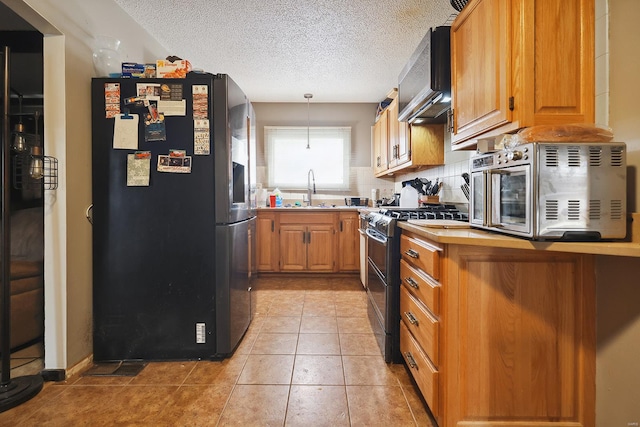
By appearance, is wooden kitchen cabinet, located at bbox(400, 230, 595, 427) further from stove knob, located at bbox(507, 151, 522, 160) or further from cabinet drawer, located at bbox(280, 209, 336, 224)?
cabinet drawer, located at bbox(280, 209, 336, 224)

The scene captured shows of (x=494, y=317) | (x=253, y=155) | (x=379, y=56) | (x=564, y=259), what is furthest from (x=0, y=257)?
(x=379, y=56)

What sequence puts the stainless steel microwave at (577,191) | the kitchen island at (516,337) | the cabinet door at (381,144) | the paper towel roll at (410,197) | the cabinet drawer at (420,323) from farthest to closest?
the cabinet door at (381,144), the paper towel roll at (410,197), the cabinet drawer at (420,323), the kitchen island at (516,337), the stainless steel microwave at (577,191)

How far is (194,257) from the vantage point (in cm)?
196

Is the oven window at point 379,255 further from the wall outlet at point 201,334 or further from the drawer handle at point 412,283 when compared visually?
the wall outlet at point 201,334

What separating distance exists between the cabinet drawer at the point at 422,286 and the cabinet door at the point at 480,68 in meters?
0.77

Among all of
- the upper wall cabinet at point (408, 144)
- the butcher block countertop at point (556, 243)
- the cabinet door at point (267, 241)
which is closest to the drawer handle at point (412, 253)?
the butcher block countertop at point (556, 243)

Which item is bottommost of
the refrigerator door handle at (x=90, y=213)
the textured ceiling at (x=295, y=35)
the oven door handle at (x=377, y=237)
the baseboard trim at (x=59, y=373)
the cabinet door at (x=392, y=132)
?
the baseboard trim at (x=59, y=373)

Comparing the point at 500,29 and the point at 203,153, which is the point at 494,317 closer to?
the point at 500,29

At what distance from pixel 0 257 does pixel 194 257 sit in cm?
96

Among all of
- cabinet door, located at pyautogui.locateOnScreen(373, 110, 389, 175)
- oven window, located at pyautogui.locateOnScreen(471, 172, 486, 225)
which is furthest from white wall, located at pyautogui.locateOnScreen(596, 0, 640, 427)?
cabinet door, located at pyautogui.locateOnScreen(373, 110, 389, 175)

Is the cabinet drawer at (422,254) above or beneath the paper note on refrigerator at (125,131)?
beneath

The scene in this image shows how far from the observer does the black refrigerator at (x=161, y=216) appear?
1.93 m

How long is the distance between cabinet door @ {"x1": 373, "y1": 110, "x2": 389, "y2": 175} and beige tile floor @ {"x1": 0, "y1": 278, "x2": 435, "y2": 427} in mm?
2158

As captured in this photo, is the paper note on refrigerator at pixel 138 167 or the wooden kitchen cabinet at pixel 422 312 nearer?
the wooden kitchen cabinet at pixel 422 312
